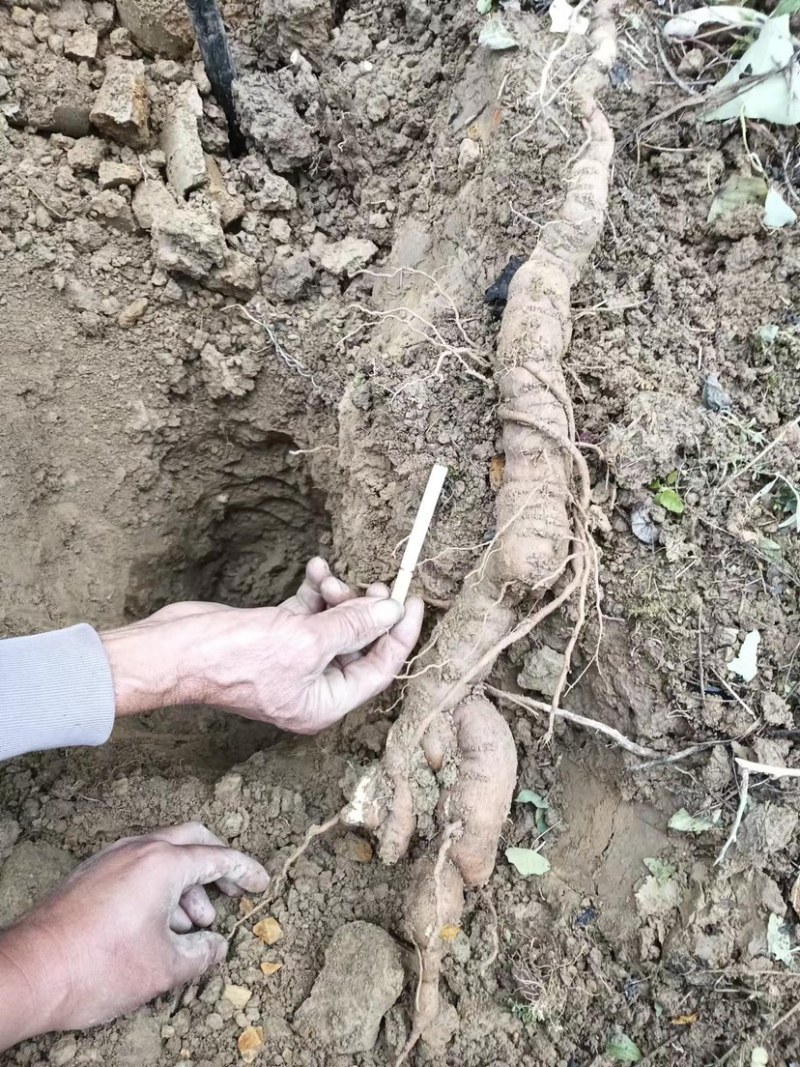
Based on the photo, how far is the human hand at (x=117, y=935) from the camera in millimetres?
1175

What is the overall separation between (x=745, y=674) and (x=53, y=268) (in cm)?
168

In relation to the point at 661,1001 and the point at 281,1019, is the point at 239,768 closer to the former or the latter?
the point at 281,1019

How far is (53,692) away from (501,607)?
0.80 m

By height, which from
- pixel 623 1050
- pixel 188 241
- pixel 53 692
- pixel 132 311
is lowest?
pixel 623 1050

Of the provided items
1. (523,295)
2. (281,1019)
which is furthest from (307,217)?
(281,1019)

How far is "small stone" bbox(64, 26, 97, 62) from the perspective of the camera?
1.57 metres

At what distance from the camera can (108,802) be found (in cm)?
147

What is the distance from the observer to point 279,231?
166 cm

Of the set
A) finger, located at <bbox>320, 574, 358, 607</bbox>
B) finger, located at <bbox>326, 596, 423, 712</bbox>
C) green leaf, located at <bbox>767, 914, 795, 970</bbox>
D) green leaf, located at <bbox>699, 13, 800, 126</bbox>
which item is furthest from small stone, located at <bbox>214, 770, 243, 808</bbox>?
green leaf, located at <bbox>699, 13, 800, 126</bbox>

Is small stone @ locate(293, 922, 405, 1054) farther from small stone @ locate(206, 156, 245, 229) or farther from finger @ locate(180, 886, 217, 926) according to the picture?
small stone @ locate(206, 156, 245, 229)

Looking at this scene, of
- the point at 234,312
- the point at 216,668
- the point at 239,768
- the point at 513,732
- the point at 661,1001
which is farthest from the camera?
the point at 234,312

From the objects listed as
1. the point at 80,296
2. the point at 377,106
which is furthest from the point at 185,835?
the point at 377,106

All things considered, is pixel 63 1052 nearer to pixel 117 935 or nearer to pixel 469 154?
pixel 117 935

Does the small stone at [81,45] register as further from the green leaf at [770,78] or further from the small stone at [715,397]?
the small stone at [715,397]
